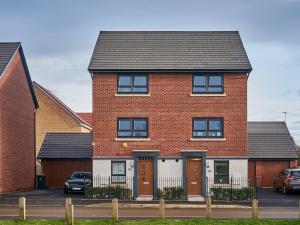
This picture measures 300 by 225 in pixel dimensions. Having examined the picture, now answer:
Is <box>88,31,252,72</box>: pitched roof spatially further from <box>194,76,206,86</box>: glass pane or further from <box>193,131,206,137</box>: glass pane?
<box>193,131,206,137</box>: glass pane

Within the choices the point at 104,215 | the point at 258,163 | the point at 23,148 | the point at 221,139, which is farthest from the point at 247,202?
the point at 23,148

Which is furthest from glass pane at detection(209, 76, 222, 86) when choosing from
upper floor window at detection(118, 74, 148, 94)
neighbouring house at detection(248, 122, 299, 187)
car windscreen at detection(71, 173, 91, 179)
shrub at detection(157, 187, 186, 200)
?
neighbouring house at detection(248, 122, 299, 187)

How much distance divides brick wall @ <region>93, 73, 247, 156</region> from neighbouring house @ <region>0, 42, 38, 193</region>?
6522 mm

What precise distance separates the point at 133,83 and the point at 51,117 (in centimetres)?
2353

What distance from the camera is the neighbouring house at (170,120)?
3631cm

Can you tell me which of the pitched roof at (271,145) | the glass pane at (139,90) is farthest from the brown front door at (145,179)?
the pitched roof at (271,145)

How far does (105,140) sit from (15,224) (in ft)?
52.9

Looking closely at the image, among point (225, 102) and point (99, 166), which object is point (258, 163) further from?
point (99, 166)

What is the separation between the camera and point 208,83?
37125 millimetres

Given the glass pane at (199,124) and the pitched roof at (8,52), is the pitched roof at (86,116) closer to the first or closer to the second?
the pitched roof at (8,52)

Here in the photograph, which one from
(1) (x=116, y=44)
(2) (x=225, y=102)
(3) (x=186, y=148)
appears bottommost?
(3) (x=186, y=148)

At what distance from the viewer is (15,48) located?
41.7 m

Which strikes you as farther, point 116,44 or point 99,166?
point 116,44

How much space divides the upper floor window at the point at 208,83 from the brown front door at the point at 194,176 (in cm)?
427
